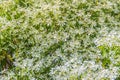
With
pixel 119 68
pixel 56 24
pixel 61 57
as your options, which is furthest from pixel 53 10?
pixel 119 68

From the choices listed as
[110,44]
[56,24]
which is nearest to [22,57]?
[56,24]

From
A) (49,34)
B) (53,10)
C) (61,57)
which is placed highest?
(53,10)

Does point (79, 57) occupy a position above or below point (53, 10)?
below

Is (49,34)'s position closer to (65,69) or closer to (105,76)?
(65,69)

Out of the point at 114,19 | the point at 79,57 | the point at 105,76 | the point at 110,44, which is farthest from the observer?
the point at 114,19

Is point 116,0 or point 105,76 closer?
point 105,76

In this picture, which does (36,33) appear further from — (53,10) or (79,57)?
(79,57)

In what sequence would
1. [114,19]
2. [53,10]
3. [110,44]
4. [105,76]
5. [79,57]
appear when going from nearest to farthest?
[105,76] → [110,44] → [79,57] → [53,10] → [114,19]
